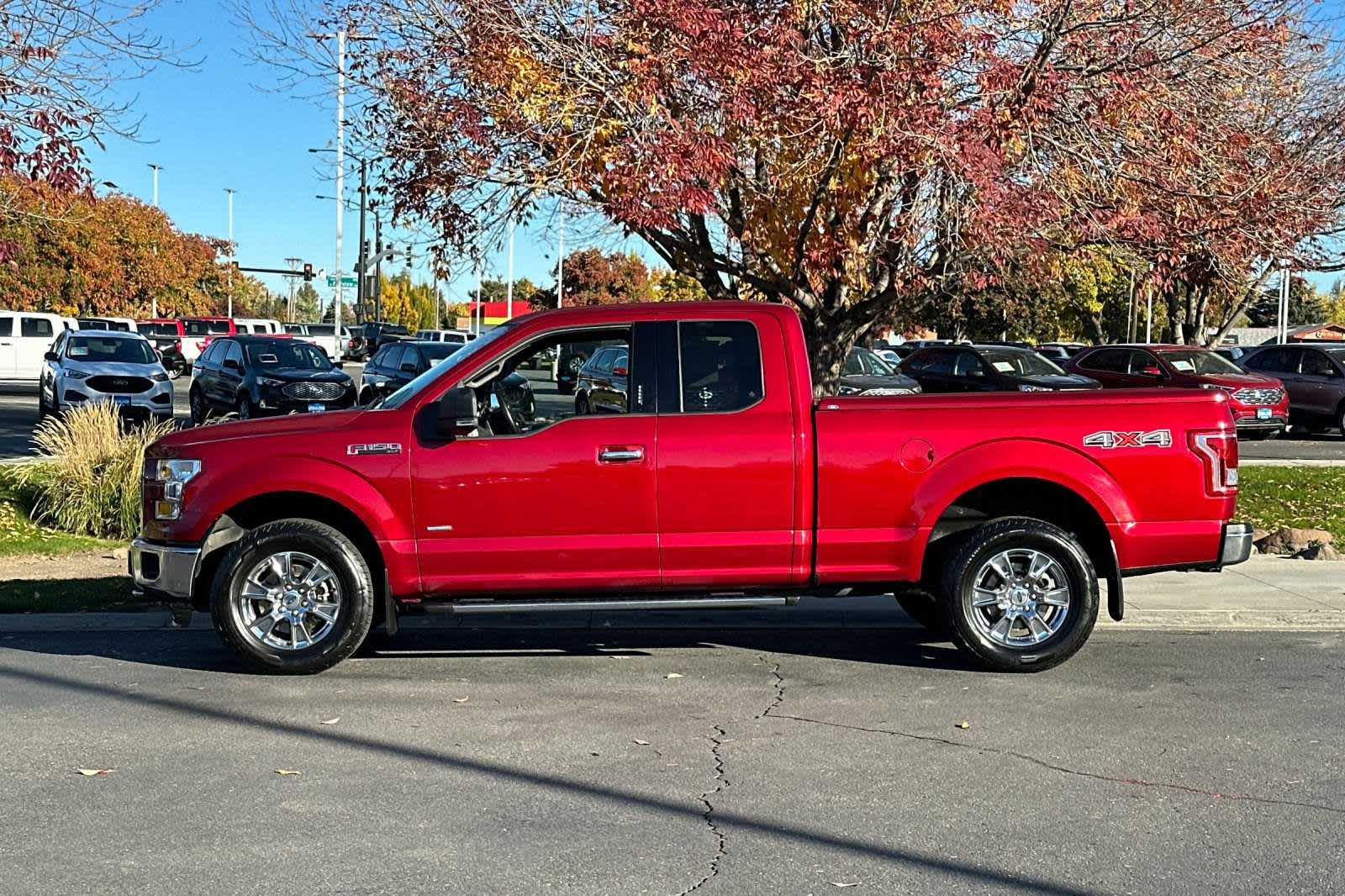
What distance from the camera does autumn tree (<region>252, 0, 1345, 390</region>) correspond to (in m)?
10.5

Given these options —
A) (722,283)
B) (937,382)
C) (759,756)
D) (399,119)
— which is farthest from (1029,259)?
(937,382)

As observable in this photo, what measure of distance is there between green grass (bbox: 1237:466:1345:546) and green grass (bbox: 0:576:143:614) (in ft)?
31.7

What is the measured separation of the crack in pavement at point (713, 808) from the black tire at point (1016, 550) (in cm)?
177

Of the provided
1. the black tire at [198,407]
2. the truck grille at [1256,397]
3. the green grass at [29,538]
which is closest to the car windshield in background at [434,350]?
the black tire at [198,407]

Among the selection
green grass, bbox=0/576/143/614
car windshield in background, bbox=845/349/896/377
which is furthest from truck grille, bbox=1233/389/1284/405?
green grass, bbox=0/576/143/614

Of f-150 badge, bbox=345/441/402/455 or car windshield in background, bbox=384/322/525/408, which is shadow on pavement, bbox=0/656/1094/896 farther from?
car windshield in background, bbox=384/322/525/408

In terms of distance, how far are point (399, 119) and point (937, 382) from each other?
57.0 ft

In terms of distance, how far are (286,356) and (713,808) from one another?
20.8m

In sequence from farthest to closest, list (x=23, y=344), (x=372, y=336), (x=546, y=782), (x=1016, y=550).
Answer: (x=372, y=336), (x=23, y=344), (x=1016, y=550), (x=546, y=782)

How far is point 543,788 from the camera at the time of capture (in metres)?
5.52

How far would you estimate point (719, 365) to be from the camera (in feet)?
25.1

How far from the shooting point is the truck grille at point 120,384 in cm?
2342

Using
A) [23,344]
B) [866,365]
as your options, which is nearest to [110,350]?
[23,344]

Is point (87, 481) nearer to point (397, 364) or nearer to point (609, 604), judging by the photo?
point (609, 604)
